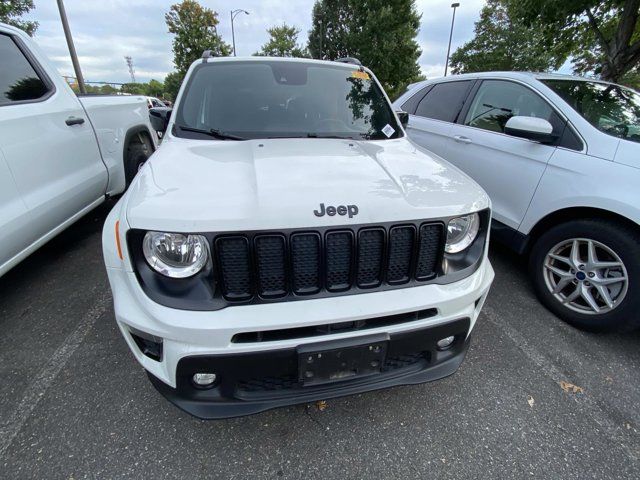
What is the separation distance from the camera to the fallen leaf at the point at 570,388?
2121mm

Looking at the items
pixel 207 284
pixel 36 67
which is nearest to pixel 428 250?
pixel 207 284

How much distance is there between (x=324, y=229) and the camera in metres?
1.41

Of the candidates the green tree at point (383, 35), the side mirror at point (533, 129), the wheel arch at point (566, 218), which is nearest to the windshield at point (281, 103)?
the side mirror at point (533, 129)

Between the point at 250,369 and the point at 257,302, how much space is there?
0.89ft

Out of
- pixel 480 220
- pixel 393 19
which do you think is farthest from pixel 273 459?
pixel 393 19

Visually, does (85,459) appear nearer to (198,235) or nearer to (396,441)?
(198,235)

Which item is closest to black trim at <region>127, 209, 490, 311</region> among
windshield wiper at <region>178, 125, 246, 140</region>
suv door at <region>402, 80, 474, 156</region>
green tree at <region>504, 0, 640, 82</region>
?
windshield wiper at <region>178, 125, 246, 140</region>

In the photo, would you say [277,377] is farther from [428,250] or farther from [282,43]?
[282,43]

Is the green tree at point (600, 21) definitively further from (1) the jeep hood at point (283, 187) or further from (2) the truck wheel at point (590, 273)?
(1) the jeep hood at point (283, 187)

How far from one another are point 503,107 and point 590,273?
68.3 inches

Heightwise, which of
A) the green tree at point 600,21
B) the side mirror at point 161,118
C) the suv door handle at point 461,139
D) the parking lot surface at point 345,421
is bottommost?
the parking lot surface at point 345,421

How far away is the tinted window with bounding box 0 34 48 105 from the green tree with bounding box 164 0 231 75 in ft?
89.3

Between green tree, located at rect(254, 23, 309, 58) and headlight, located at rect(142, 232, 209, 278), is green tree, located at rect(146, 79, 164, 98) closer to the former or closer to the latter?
green tree, located at rect(254, 23, 309, 58)

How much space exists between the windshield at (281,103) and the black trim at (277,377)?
1.45 m
